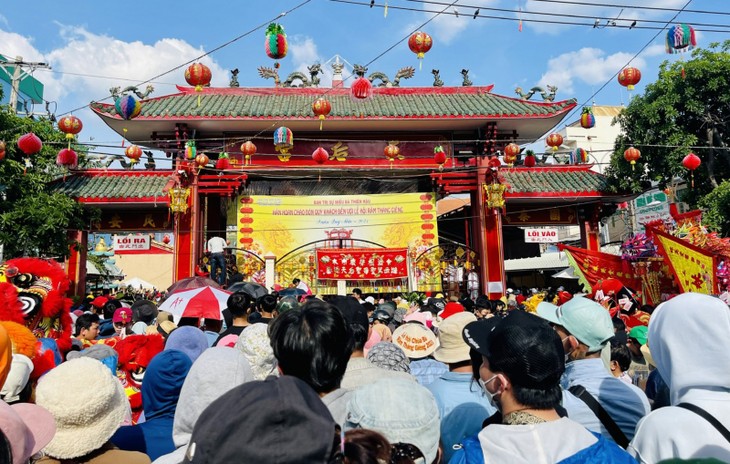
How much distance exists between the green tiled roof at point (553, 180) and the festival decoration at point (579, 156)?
0.35 m

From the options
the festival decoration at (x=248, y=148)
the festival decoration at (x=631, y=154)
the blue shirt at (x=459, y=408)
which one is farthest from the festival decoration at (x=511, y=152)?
the blue shirt at (x=459, y=408)

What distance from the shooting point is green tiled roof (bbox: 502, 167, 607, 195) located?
1551 centimetres

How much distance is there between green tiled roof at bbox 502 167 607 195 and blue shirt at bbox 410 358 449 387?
40.0ft

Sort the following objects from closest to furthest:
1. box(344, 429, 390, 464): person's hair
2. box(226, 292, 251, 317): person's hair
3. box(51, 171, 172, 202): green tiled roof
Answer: box(344, 429, 390, 464): person's hair → box(226, 292, 251, 317): person's hair → box(51, 171, 172, 202): green tiled roof

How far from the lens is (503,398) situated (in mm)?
1993

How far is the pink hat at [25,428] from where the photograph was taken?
5.58ft

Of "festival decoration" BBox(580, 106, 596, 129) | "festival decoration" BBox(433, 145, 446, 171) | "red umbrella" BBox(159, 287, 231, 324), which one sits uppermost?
"festival decoration" BBox(580, 106, 596, 129)

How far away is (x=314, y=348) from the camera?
2.32m

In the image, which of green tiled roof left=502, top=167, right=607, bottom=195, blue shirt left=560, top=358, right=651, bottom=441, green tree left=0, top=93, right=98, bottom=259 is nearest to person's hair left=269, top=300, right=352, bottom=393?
blue shirt left=560, top=358, right=651, bottom=441

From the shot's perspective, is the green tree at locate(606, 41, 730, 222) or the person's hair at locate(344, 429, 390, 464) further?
the green tree at locate(606, 41, 730, 222)

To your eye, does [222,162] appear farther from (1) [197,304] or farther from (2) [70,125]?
(1) [197,304]

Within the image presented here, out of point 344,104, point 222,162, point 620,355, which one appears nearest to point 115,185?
point 222,162

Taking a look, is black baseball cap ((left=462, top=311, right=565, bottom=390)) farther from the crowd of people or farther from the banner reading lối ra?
the banner reading lối ra

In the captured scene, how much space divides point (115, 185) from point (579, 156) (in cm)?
1330
